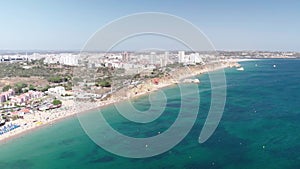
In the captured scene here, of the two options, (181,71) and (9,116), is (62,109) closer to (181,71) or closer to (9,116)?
(9,116)

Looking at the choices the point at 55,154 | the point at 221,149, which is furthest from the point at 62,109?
the point at 221,149

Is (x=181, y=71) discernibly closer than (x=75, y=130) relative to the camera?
No

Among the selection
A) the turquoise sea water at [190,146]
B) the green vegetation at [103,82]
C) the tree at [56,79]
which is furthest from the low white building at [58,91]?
the turquoise sea water at [190,146]

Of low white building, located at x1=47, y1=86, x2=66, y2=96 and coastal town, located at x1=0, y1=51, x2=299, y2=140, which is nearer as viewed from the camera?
coastal town, located at x1=0, y1=51, x2=299, y2=140

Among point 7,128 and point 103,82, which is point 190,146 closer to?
point 7,128

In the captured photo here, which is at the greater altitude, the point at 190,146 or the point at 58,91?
the point at 58,91

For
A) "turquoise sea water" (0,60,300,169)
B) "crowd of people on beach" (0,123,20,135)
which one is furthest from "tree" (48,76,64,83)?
"crowd of people on beach" (0,123,20,135)

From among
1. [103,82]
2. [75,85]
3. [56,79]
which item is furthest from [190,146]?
[56,79]

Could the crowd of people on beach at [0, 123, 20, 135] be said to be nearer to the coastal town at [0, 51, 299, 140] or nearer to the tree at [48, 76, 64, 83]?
the coastal town at [0, 51, 299, 140]
